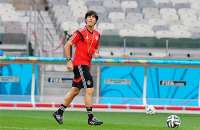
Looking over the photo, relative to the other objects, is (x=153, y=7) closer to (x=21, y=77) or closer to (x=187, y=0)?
(x=187, y=0)

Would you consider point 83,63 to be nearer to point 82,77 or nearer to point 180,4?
point 82,77

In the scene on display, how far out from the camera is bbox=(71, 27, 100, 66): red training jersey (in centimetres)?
1043

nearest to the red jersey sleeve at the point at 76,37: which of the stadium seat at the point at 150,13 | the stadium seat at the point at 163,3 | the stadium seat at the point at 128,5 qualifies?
the stadium seat at the point at 150,13

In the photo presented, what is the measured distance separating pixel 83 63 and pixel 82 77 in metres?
0.25

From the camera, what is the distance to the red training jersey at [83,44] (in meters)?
10.4

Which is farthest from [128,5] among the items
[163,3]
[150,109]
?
[150,109]

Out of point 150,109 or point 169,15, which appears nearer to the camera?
point 150,109

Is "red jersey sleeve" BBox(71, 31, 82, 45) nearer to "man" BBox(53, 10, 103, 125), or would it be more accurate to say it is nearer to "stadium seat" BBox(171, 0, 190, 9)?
"man" BBox(53, 10, 103, 125)

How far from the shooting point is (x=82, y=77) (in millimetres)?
10297

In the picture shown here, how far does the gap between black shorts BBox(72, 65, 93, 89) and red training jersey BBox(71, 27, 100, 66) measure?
88 mm

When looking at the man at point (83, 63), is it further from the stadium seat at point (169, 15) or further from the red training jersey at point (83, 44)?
the stadium seat at point (169, 15)

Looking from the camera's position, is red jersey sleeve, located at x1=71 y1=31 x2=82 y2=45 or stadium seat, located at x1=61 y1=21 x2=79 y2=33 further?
stadium seat, located at x1=61 y1=21 x2=79 y2=33

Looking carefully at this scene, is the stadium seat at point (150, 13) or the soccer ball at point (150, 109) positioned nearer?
the soccer ball at point (150, 109)

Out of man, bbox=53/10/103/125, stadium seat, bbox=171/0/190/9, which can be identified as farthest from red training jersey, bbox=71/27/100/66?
stadium seat, bbox=171/0/190/9
